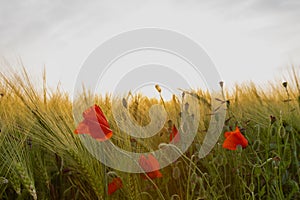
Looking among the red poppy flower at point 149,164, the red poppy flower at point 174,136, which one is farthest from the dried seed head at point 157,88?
the red poppy flower at point 149,164

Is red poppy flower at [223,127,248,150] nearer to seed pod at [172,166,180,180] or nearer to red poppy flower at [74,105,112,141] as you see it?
seed pod at [172,166,180,180]

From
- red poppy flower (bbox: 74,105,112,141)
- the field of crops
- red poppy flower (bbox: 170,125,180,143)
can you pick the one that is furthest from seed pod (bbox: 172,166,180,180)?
red poppy flower (bbox: 74,105,112,141)

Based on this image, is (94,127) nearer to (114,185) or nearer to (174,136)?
(114,185)

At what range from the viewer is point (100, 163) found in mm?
1307

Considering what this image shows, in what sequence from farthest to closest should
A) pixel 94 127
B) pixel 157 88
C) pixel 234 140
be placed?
pixel 157 88, pixel 234 140, pixel 94 127

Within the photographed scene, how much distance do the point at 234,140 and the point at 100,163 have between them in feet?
1.39

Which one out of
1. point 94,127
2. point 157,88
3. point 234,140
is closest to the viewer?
point 94,127

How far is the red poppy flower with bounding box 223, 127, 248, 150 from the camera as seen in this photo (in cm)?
134

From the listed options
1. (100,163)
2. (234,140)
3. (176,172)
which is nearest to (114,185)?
(100,163)

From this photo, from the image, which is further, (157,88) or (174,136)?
(157,88)

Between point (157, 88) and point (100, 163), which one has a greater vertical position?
point (157, 88)

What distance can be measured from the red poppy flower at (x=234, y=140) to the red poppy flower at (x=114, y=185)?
1.13ft

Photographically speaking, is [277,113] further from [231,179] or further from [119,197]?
[119,197]

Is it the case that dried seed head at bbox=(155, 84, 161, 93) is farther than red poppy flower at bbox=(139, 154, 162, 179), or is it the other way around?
dried seed head at bbox=(155, 84, 161, 93)
